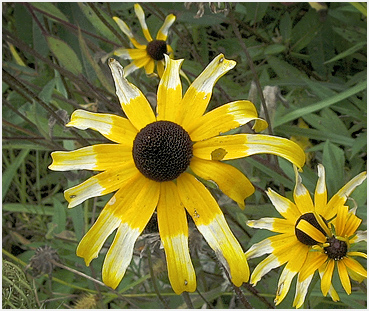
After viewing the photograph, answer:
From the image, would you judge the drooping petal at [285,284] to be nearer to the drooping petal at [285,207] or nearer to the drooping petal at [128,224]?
the drooping petal at [285,207]

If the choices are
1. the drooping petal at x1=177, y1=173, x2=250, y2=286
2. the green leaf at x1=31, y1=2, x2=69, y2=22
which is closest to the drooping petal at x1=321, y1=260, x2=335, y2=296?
the drooping petal at x1=177, y1=173, x2=250, y2=286

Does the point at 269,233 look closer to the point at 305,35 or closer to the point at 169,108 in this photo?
the point at 169,108

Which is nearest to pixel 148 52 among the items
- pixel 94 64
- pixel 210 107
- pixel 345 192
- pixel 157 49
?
pixel 157 49

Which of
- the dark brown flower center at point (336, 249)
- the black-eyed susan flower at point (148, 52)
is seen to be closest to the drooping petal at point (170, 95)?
the dark brown flower center at point (336, 249)

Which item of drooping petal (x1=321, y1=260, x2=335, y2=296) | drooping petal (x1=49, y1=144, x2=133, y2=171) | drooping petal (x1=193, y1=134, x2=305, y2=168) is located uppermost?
drooping petal (x1=193, y1=134, x2=305, y2=168)

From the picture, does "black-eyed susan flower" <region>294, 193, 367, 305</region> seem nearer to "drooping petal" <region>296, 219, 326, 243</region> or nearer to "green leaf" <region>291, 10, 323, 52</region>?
"drooping petal" <region>296, 219, 326, 243</region>

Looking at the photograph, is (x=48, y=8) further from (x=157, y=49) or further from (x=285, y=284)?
(x=285, y=284)
